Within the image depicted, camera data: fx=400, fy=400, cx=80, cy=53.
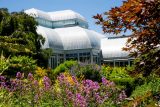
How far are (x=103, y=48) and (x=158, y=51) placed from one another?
44.1 metres

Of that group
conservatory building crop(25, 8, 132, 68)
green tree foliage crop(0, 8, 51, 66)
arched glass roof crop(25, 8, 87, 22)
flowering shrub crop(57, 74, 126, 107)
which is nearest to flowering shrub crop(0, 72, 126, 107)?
flowering shrub crop(57, 74, 126, 107)

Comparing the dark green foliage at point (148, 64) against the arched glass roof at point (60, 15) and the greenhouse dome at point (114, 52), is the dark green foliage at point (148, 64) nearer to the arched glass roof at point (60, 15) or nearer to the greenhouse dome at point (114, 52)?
the greenhouse dome at point (114, 52)

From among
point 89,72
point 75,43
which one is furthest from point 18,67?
point 75,43

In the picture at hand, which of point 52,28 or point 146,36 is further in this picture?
point 52,28

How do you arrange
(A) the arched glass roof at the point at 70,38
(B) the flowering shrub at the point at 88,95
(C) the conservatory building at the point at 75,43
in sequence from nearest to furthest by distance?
(B) the flowering shrub at the point at 88,95, (C) the conservatory building at the point at 75,43, (A) the arched glass roof at the point at 70,38

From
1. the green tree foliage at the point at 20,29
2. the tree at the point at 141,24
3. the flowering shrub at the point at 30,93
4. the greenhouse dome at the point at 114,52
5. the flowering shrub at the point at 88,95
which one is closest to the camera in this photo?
the tree at the point at 141,24

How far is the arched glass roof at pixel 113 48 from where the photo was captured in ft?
148

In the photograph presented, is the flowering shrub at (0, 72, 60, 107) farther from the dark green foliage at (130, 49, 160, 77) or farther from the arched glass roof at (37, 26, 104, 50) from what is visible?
the arched glass roof at (37, 26, 104, 50)

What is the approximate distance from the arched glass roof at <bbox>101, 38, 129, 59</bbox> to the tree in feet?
135

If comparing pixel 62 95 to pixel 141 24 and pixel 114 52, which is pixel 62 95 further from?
pixel 114 52

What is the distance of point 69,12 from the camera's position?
171 ft

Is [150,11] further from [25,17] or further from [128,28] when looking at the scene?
[25,17]

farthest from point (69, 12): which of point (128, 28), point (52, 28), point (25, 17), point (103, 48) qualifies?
point (128, 28)

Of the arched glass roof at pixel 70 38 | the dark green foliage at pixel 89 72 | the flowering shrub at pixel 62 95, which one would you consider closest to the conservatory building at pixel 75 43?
the arched glass roof at pixel 70 38
